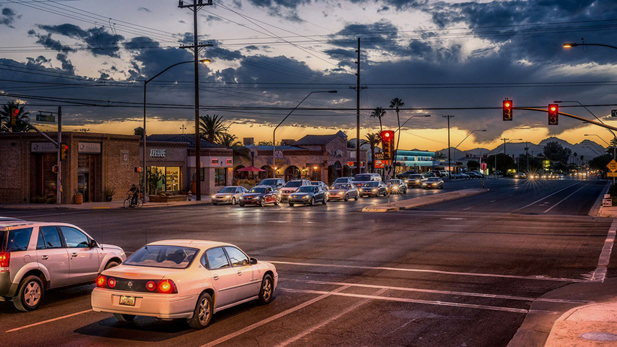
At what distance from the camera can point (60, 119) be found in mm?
43438

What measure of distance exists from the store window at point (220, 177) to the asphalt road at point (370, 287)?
37818 millimetres

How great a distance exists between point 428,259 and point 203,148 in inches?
1904

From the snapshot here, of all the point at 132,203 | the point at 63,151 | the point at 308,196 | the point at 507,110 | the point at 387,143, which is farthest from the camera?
the point at 63,151

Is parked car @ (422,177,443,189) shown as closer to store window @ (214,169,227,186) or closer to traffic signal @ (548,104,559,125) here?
store window @ (214,169,227,186)

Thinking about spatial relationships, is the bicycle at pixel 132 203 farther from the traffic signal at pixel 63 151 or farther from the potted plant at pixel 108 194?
the traffic signal at pixel 63 151

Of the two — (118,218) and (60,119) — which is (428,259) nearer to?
(118,218)

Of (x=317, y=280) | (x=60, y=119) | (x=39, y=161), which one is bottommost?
(x=317, y=280)

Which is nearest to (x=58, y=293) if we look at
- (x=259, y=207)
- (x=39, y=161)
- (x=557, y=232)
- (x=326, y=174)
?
(x=557, y=232)

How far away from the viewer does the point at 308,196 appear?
1698 inches

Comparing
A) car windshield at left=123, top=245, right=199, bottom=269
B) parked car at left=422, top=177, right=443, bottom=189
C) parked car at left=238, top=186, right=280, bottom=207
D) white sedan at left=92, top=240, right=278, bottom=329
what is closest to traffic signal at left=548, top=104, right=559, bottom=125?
parked car at left=238, top=186, right=280, bottom=207

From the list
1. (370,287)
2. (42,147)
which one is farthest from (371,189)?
(370,287)

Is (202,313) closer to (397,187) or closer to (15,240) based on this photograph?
(15,240)

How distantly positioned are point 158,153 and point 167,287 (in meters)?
50.8

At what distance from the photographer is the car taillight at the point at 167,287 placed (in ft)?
28.6
